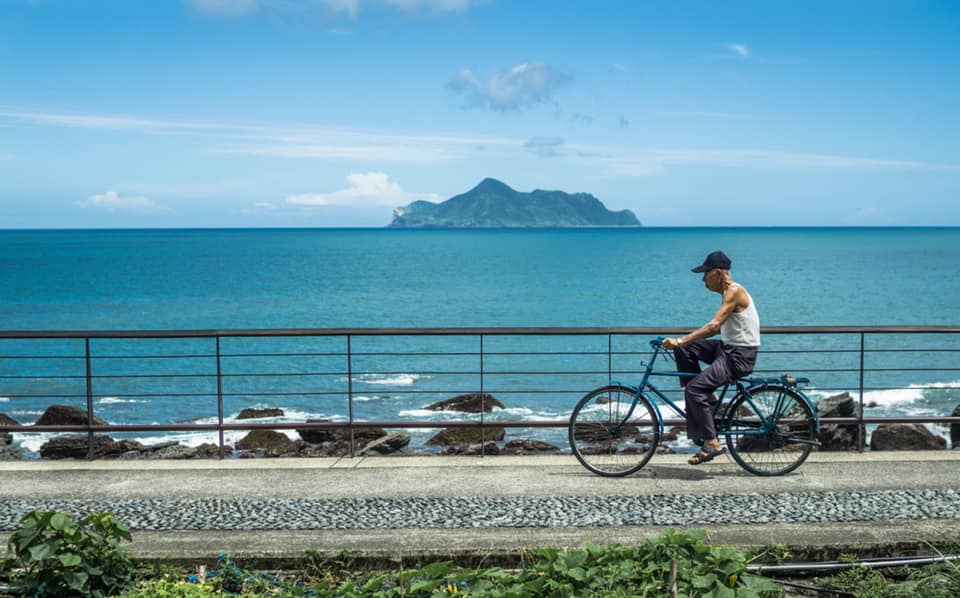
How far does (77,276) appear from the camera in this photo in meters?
82.9

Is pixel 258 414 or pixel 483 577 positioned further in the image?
pixel 258 414

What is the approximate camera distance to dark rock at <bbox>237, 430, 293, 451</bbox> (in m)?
16.3

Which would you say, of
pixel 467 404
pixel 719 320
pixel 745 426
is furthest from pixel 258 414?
pixel 719 320

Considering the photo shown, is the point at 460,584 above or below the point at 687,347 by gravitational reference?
below

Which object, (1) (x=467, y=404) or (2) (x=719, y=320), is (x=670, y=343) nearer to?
(2) (x=719, y=320)

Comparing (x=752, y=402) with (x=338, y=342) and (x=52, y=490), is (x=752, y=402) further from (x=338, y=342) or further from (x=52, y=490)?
(x=338, y=342)

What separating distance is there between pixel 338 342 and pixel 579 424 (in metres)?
32.9

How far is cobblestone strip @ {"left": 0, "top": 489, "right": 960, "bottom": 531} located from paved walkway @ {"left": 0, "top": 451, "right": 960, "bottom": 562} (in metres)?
0.01

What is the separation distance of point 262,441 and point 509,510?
→ 1136 cm

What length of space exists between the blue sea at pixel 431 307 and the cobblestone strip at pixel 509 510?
194 centimetres

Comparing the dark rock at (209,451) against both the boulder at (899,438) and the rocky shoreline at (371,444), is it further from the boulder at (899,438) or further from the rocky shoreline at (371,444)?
the boulder at (899,438)

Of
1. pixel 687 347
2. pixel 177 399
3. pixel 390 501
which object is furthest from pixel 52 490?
pixel 177 399

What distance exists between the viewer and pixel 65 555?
454cm

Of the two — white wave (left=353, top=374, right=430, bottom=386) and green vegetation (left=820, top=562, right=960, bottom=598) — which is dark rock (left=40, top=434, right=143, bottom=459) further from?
white wave (left=353, top=374, right=430, bottom=386)
